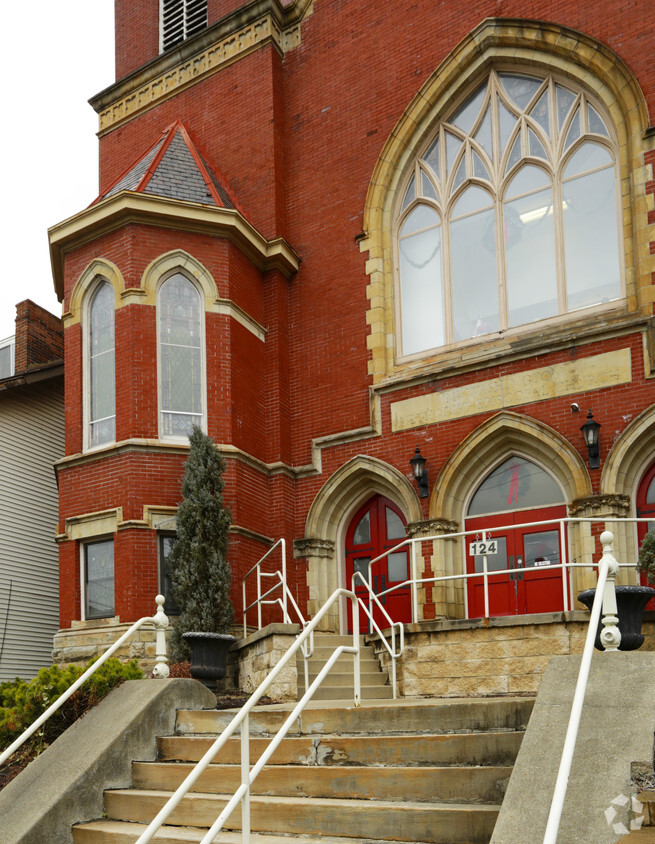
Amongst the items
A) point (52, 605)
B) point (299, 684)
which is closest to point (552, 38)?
point (299, 684)

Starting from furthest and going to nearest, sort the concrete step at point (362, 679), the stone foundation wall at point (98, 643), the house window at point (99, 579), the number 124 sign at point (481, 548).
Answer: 1. the house window at point (99, 579)
2. the stone foundation wall at point (98, 643)
3. the number 124 sign at point (481, 548)
4. the concrete step at point (362, 679)

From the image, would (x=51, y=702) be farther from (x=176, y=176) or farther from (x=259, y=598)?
(x=176, y=176)

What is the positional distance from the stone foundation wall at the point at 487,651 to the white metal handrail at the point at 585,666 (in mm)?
4296

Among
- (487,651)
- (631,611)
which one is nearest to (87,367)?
(487,651)

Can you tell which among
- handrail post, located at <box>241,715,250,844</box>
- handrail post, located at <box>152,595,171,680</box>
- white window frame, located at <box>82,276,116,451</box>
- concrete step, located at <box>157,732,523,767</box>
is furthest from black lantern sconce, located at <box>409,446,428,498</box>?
handrail post, located at <box>241,715,250,844</box>

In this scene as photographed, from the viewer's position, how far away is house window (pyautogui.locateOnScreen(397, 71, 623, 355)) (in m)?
14.9

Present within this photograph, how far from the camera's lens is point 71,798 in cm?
755

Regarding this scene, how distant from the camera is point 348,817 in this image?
645cm

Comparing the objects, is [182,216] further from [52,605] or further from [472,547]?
[52,605]

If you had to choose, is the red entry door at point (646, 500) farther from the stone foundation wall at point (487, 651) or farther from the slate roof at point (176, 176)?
the slate roof at point (176, 176)

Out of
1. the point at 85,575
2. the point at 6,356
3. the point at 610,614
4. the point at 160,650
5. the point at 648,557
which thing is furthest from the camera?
the point at 6,356

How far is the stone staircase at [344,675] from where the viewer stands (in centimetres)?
1201

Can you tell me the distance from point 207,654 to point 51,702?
157 cm

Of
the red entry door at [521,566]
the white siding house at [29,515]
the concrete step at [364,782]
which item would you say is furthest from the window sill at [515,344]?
the concrete step at [364,782]
